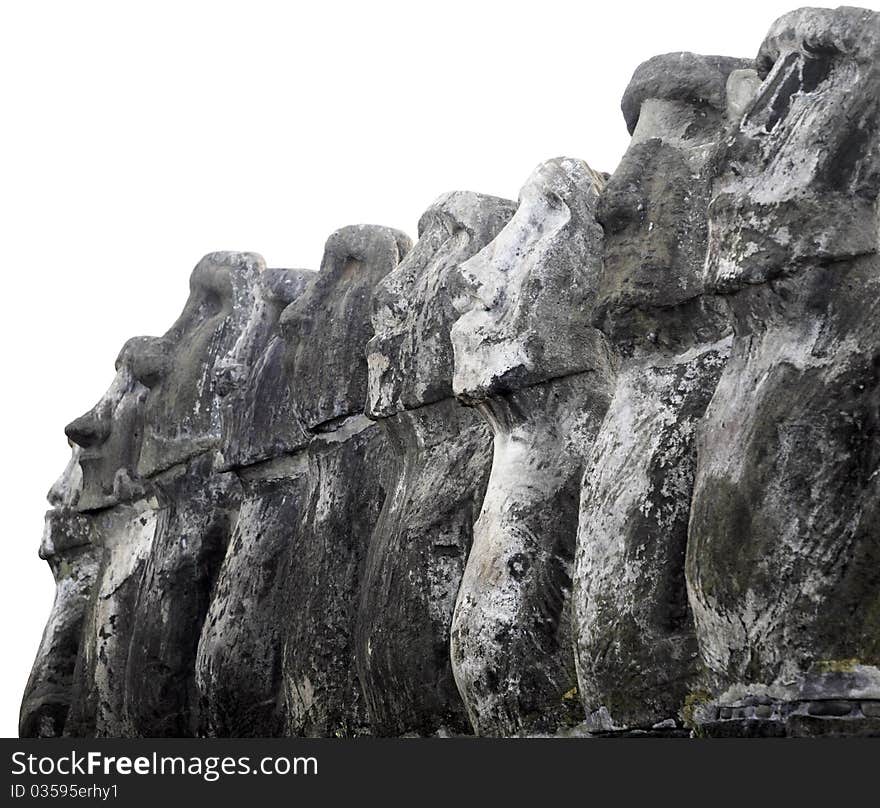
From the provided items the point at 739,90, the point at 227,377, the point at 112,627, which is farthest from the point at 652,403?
the point at 112,627

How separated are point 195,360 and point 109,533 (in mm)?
1370

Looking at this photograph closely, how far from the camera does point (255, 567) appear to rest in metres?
8.43

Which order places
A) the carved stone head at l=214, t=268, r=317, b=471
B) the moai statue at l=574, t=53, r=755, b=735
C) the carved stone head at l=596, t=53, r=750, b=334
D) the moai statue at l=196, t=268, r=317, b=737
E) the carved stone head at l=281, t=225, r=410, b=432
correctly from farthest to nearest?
the carved stone head at l=214, t=268, r=317, b=471
the moai statue at l=196, t=268, r=317, b=737
the carved stone head at l=281, t=225, r=410, b=432
the carved stone head at l=596, t=53, r=750, b=334
the moai statue at l=574, t=53, r=755, b=735

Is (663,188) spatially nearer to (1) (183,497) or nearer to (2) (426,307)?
(2) (426,307)

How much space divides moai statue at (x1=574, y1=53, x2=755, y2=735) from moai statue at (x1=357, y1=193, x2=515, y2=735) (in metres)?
1.06

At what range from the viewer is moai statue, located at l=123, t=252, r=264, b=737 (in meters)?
8.87

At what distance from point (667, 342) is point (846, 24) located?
1155 mm

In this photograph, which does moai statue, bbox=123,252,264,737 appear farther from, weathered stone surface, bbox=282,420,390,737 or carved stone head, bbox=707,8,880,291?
carved stone head, bbox=707,8,880,291

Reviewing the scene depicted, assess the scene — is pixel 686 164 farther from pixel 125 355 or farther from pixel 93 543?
pixel 93 543

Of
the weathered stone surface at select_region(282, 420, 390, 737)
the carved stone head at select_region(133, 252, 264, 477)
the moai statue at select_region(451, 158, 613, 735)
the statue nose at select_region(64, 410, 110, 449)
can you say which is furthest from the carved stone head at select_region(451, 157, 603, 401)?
the statue nose at select_region(64, 410, 110, 449)

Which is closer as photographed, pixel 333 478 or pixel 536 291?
pixel 536 291

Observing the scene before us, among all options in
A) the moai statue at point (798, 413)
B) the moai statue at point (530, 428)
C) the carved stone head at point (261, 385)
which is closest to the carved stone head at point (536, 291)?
the moai statue at point (530, 428)

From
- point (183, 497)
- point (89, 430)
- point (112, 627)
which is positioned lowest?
point (112, 627)

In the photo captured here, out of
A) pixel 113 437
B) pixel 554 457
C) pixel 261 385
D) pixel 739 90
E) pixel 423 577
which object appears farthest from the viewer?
pixel 113 437
